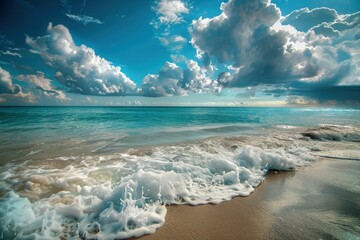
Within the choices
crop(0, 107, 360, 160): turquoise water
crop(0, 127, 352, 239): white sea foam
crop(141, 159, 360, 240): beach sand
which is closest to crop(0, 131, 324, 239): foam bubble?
crop(0, 127, 352, 239): white sea foam

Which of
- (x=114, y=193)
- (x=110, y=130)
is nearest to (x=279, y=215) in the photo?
(x=114, y=193)

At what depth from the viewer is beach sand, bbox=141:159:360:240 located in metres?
2.90

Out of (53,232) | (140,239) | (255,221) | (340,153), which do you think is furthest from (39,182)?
(340,153)

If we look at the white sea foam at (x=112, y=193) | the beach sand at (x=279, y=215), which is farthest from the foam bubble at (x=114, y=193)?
the beach sand at (x=279, y=215)

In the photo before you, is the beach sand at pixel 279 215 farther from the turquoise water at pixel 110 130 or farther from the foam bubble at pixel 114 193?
the turquoise water at pixel 110 130

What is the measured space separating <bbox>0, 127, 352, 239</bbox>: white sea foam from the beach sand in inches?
11.8

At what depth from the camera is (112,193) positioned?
3660 mm

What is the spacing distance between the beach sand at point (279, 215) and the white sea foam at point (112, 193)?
0.30 m

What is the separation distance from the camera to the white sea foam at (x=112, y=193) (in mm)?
2978

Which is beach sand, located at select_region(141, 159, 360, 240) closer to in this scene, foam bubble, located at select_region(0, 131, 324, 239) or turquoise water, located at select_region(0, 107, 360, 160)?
foam bubble, located at select_region(0, 131, 324, 239)

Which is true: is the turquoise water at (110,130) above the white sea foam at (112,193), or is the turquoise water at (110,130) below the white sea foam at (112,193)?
below

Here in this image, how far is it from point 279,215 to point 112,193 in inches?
131

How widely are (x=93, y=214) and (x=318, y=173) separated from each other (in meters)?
6.48

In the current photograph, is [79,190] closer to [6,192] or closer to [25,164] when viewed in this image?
[6,192]
